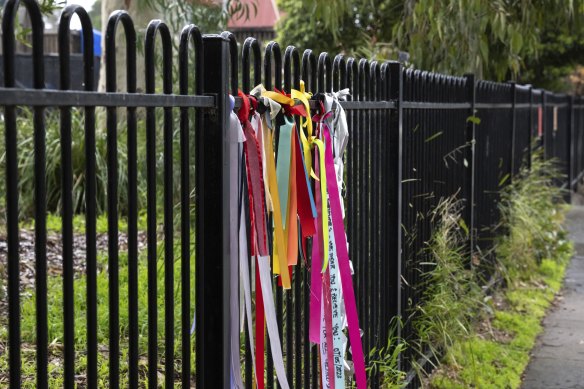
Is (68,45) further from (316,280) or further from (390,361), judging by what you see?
A: (390,361)

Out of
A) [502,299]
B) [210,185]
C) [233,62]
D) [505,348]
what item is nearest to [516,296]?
[502,299]

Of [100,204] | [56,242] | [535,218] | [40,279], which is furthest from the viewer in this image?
[100,204]

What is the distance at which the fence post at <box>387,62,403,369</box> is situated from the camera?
16.3 feet

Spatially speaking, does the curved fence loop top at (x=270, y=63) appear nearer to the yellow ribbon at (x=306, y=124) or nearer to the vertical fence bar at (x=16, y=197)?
the yellow ribbon at (x=306, y=124)

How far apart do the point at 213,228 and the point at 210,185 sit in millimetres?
130

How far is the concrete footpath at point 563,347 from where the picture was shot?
5.95m

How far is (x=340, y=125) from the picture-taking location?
3.87 m

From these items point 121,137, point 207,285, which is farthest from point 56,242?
point 207,285

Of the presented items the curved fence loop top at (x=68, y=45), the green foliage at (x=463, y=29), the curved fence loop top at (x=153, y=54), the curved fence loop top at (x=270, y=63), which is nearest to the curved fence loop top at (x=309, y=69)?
the curved fence loop top at (x=270, y=63)

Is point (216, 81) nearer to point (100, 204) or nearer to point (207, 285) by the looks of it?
point (207, 285)

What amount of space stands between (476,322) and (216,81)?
4.51m

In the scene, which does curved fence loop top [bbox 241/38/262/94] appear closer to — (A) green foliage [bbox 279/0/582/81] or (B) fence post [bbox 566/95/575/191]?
(A) green foliage [bbox 279/0/582/81]

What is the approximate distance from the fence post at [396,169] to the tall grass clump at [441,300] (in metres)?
0.46

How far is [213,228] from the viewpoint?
2.92m
